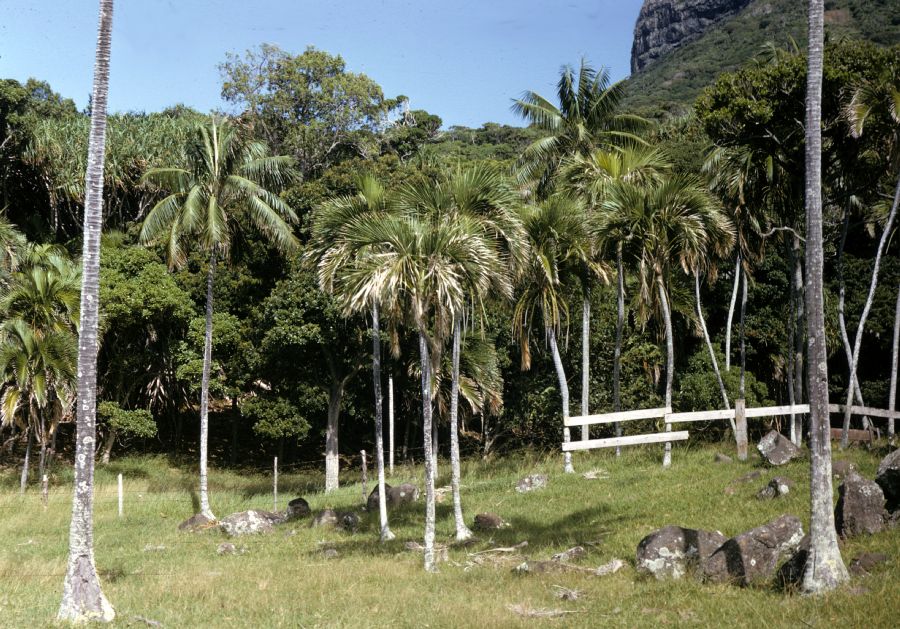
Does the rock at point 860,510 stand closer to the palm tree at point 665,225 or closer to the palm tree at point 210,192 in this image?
the palm tree at point 665,225

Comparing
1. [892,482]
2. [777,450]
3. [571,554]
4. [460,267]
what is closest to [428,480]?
[571,554]

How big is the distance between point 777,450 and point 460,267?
376 inches

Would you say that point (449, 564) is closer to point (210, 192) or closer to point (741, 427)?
point (741, 427)

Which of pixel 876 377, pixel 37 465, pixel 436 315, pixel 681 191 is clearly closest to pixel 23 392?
pixel 37 465

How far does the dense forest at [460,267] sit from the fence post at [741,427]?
2.45m

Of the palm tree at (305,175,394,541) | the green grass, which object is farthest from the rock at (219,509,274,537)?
the palm tree at (305,175,394,541)

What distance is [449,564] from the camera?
17.7m

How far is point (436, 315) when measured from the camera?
18.6m

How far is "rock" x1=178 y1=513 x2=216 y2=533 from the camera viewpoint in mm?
24703

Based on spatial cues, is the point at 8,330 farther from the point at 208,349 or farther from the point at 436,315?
the point at 436,315

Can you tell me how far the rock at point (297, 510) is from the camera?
82.3 ft

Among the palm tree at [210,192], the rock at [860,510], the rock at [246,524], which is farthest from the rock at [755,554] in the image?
the palm tree at [210,192]

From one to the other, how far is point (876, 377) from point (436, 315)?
22.6 meters

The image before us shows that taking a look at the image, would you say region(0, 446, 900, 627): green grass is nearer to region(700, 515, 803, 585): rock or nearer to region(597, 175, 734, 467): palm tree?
region(700, 515, 803, 585): rock
